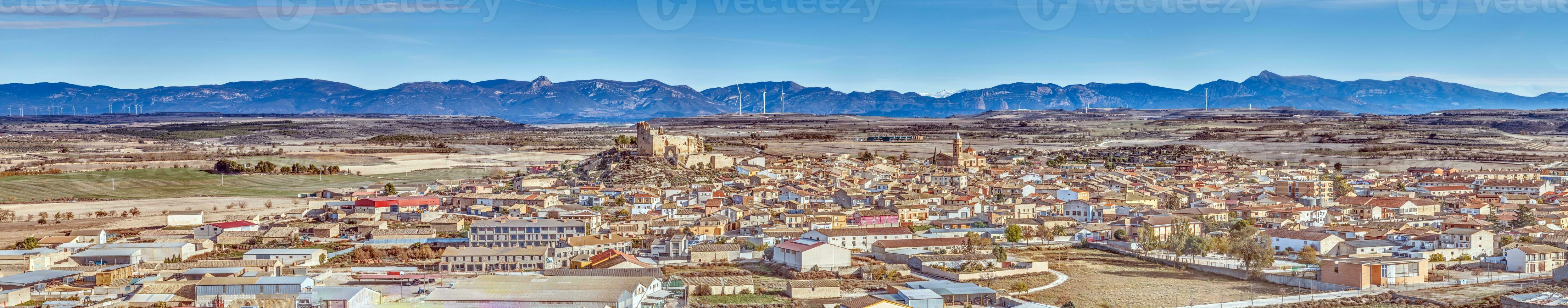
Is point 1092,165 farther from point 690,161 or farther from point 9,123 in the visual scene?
point 9,123

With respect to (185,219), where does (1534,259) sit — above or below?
below

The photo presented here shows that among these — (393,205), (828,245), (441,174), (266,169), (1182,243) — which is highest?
(266,169)

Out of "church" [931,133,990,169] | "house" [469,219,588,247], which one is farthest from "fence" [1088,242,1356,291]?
"church" [931,133,990,169]

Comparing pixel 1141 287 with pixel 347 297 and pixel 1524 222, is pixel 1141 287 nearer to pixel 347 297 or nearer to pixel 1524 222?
pixel 347 297

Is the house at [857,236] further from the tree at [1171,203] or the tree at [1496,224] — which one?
the tree at [1496,224]

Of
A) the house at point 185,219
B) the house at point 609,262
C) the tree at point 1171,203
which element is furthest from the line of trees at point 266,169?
the tree at point 1171,203

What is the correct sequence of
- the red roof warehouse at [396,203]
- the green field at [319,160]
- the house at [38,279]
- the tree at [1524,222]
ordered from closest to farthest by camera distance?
1. the house at [38,279]
2. the tree at [1524,222]
3. the red roof warehouse at [396,203]
4. the green field at [319,160]

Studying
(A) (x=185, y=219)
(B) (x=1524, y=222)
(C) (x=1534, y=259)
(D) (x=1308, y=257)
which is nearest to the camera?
(C) (x=1534, y=259)

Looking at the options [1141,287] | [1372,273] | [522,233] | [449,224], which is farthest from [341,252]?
[1372,273]
